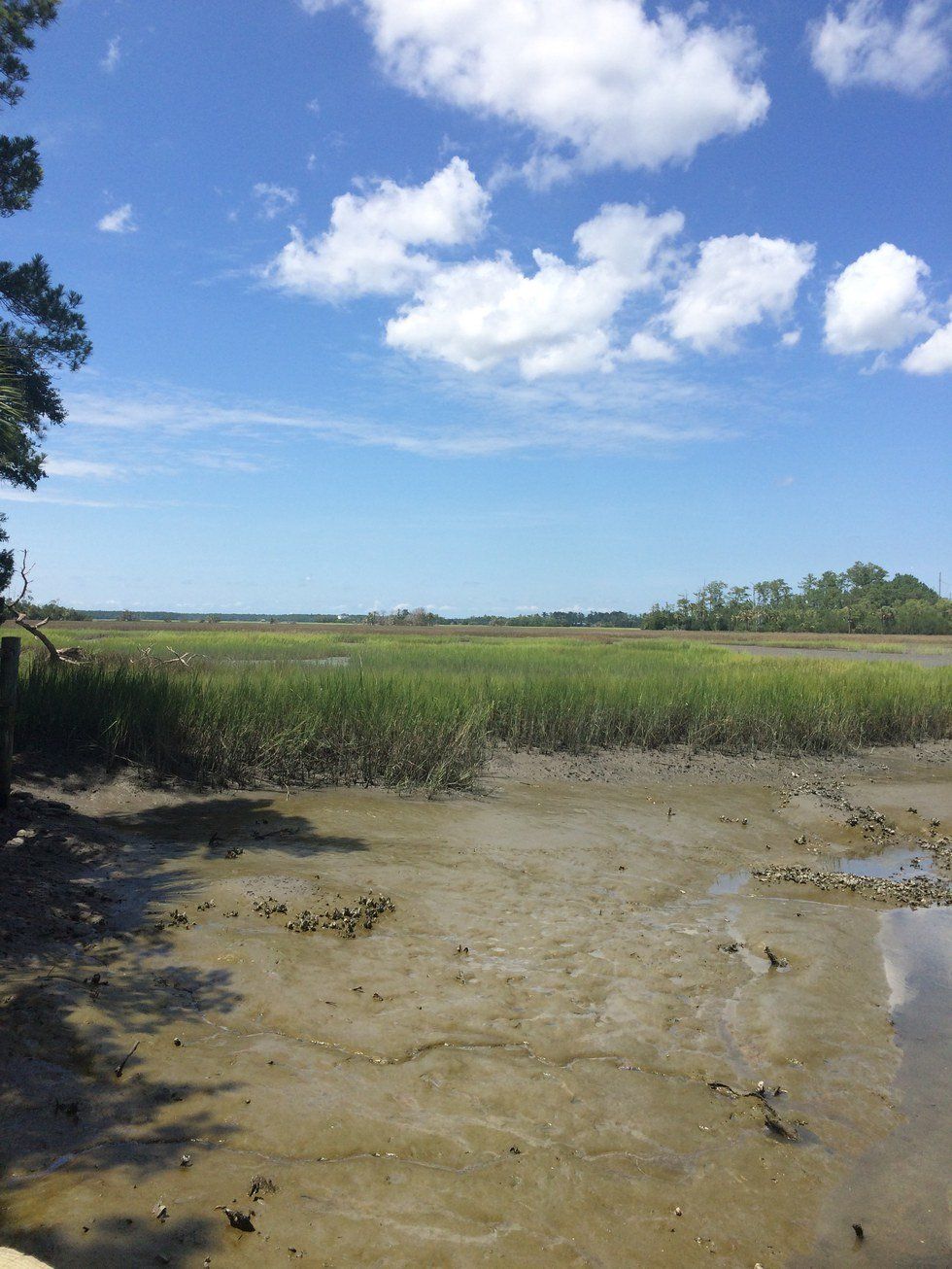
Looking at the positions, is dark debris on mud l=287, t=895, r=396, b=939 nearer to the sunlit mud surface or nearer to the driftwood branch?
the sunlit mud surface

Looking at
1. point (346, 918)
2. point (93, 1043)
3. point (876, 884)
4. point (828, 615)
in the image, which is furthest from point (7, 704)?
point (828, 615)

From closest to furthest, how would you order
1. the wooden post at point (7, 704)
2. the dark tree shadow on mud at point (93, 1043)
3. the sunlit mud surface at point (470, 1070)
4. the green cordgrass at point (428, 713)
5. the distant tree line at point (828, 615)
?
the dark tree shadow on mud at point (93, 1043) → the sunlit mud surface at point (470, 1070) → the wooden post at point (7, 704) → the green cordgrass at point (428, 713) → the distant tree line at point (828, 615)

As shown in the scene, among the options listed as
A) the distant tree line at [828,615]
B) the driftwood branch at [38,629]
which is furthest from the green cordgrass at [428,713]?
the distant tree line at [828,615]

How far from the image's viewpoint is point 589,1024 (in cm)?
424

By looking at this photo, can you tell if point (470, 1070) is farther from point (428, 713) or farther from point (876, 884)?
point (428, 713)

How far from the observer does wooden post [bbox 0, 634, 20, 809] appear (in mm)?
6722

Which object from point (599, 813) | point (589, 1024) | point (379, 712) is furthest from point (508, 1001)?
point (379, 712)

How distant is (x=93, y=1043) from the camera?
3.59 m

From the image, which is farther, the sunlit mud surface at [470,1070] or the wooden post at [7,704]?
the wooden post at [7,704]

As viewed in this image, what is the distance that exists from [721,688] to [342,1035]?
481 inches

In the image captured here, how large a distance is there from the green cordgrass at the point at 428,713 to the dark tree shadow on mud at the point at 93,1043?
2610mm

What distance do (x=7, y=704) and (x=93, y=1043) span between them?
434cm

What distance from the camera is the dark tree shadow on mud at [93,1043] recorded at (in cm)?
251

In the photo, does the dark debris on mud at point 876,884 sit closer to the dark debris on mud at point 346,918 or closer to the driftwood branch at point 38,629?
the dark debris on mud at point 346,918
